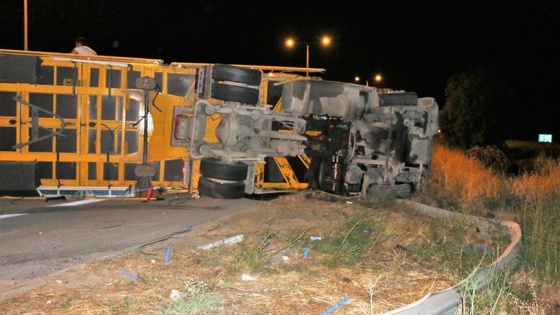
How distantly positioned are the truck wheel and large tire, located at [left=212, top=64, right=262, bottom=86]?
0.09 metres

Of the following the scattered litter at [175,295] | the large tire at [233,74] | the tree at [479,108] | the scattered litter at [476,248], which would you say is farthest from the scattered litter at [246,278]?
the tree at [479,108]

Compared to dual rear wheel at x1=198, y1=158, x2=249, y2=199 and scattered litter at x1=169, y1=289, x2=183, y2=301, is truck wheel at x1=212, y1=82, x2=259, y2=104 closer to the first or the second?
dual rear wheel at x1=198, y1=158, x2=249, y2=199

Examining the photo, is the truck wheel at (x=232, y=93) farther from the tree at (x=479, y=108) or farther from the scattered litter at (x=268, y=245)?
the tree at (x=479, y=108)

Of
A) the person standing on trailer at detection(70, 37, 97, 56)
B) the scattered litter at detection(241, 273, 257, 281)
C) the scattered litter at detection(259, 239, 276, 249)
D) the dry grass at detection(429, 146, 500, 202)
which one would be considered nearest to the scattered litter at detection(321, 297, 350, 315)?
the scattered litter at detection(241, 273, 257, 281)

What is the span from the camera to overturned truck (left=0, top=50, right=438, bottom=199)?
7.90 metres

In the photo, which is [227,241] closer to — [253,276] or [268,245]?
[268,245]

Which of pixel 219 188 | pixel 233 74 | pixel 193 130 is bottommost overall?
pixel 219 188

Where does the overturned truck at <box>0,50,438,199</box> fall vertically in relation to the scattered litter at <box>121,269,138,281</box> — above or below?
above

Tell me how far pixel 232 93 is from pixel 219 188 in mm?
1483

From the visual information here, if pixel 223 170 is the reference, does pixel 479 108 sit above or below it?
above

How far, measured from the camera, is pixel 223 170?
772 centimetres

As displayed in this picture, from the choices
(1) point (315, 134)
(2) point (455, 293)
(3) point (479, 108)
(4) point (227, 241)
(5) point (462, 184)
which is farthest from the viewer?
(3) point (479, 108)

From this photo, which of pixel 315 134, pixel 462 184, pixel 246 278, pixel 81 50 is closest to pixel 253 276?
pixel 246 278

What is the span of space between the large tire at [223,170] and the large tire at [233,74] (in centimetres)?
130
